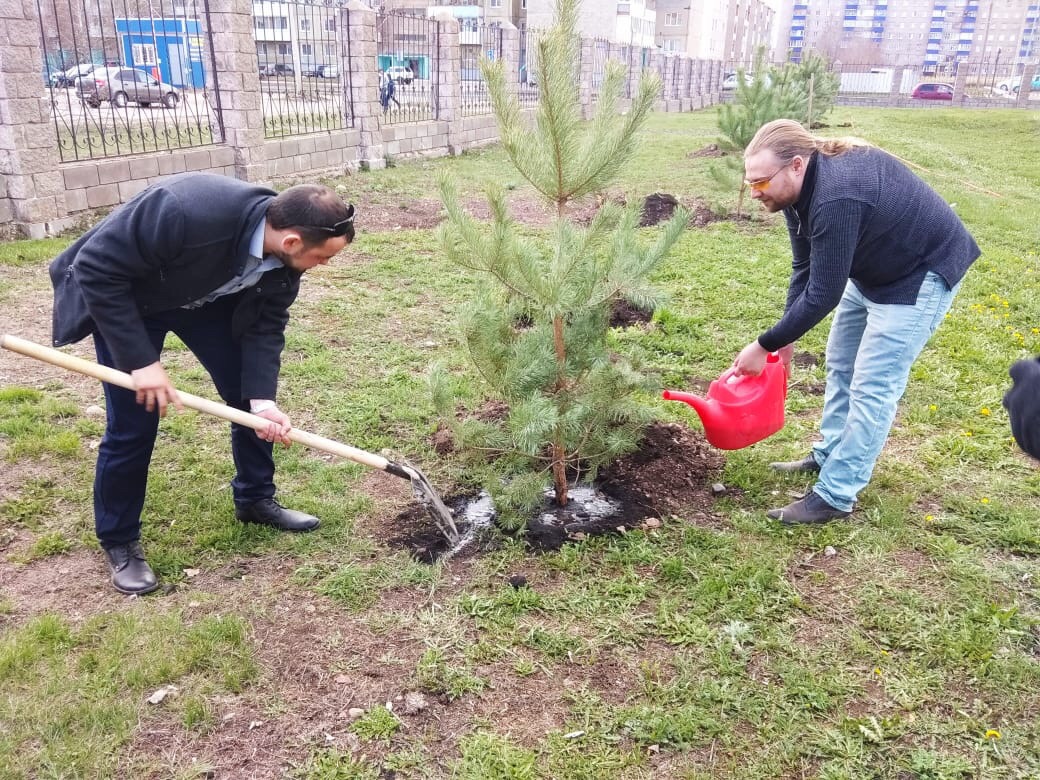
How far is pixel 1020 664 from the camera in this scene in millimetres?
2490

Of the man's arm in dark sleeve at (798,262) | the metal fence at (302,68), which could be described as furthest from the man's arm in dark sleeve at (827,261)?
the metal fence at (302,68)

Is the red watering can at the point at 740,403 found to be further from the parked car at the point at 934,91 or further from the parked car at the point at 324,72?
the parked car at the point at 934,91

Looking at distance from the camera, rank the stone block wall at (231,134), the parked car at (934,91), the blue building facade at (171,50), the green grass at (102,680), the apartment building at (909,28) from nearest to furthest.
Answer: the green grass at (102,680) < the stone block wall at (231,134) < the blue building facade at (171,50) < the parked car at (934,91) < the apartment building at (909,28)

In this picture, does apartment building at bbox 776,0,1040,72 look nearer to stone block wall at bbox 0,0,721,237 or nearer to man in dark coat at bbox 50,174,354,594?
stone block wall at bbox 0,0,721,237

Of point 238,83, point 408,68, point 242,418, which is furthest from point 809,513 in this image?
point 408,68

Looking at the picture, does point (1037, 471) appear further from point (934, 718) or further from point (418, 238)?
point (418, 238)

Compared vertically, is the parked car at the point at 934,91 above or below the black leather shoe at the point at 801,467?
above

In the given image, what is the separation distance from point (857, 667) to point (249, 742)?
A: 74.7 inches

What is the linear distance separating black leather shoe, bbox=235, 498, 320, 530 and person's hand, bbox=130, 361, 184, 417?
0.79 meters

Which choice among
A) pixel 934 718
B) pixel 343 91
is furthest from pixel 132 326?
pixel 343 91

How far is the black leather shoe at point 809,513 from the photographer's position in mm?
3260

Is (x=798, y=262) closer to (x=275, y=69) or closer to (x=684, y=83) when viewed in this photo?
(x=275, y=69)

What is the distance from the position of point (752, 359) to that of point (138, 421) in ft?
7.45

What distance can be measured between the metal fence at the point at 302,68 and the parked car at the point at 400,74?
2229mm
